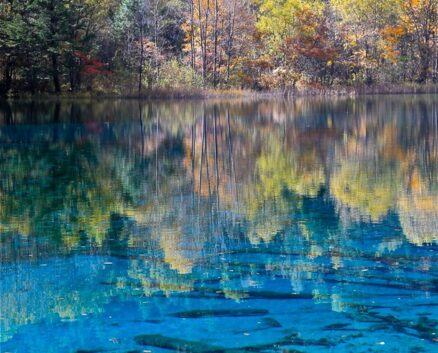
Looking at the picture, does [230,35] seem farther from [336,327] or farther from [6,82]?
[336,327]

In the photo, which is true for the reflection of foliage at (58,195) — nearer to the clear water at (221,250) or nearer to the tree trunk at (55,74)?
the clear water at (221,250)

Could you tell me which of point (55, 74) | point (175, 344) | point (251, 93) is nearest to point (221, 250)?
point (175, 344)

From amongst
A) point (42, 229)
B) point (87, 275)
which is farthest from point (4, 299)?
point (42, 229)

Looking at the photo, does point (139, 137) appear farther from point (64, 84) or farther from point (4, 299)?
point (64, 84)

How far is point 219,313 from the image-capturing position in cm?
640

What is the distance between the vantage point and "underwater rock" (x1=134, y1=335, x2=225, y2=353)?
18.3 feet

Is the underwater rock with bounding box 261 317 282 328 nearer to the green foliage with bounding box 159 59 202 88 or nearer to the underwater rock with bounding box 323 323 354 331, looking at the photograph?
the underwater rock with bounding box 323 323 354 331

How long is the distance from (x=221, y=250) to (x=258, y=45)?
51483 millimetres

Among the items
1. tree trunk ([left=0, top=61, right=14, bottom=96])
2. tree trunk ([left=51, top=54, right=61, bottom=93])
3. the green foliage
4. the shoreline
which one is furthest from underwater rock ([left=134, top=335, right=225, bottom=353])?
the green foliage

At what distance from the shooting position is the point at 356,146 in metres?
19.5

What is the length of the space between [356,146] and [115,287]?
1318 cm

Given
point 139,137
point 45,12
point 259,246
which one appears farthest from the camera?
point 45,12

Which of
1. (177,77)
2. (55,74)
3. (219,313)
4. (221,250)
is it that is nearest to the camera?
(219,313)

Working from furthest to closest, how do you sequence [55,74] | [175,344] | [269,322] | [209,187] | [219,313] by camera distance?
[55,74] < [209,187] < [219,313] < [269,322] < [175,344]
